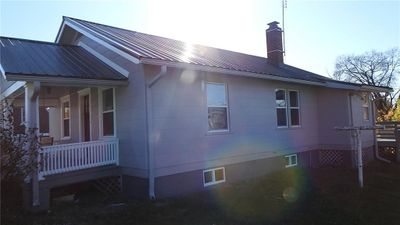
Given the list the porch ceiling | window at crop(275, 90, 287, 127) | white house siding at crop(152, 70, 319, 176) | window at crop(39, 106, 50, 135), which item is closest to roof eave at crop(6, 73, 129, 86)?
the porch ceiling

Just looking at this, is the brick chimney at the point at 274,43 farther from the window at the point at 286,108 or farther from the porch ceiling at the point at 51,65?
the porch ceiling at the point at 51,65

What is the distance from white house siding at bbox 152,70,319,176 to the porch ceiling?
136cm

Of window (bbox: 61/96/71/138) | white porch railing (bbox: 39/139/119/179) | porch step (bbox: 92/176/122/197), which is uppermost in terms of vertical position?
window (bbox: 61/96/71/138)

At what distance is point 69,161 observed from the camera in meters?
7.97

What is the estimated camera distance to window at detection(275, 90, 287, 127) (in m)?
12.3

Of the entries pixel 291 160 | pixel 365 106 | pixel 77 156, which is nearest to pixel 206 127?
pixel 77 156

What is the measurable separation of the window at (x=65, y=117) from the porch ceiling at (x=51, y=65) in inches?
109

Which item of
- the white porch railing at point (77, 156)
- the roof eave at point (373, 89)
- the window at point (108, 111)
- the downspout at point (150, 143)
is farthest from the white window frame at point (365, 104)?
the white porch railing at point (77, 156)

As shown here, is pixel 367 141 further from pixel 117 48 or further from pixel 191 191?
pixel 117 48

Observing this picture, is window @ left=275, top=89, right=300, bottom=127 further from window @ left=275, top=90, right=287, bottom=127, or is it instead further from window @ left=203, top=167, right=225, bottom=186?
window @ left=203, top=167, right=225, bottom=186

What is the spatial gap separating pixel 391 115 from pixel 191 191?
31.0 metres

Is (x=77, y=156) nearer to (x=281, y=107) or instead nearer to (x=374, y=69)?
(x=281, y=107)

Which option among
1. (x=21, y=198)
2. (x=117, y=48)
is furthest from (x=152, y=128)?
(x=21, y=198)

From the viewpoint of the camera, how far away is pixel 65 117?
12547 mm
